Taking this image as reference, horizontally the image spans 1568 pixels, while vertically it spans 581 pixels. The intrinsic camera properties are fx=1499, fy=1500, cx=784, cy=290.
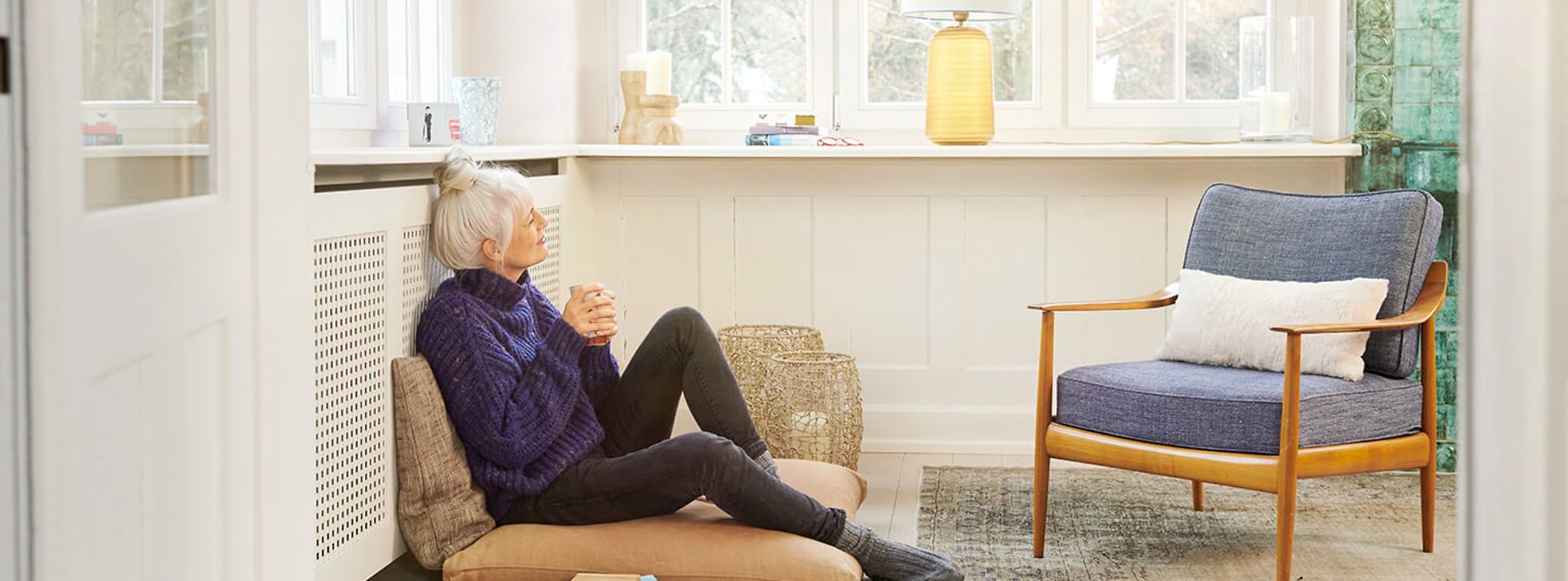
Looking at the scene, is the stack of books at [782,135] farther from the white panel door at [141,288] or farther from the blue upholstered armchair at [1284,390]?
the white panel door at [141,288]

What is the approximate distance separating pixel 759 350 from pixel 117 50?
2595 millimetres

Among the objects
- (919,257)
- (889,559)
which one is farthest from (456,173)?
(919,257)

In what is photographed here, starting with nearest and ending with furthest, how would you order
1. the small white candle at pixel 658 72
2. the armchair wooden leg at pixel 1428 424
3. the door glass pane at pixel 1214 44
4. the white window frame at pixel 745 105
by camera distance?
the armchair wooden leg at pixel 1428 424 < the small white candle at pixel 658 72 < the door glass pane at pixel 1214 44 < the white window frame at pixel 745 105

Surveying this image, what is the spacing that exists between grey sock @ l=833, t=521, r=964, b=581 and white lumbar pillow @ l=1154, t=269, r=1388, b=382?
82 centimetres

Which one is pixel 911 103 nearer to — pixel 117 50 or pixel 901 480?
pixel 901 480

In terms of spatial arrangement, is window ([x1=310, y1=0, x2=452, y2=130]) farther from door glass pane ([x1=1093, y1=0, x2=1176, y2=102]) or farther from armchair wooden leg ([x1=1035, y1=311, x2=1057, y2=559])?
door glass pane ([x1=1093, y1=0, x2=1176, y2=102])

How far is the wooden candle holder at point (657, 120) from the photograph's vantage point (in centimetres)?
406

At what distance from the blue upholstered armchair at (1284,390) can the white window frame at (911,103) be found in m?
0.86

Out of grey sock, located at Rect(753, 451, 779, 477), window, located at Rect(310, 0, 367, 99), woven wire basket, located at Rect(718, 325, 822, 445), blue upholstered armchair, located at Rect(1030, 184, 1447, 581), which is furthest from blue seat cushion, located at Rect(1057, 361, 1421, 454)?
window, located at Rect(310, 0, 367, 99)

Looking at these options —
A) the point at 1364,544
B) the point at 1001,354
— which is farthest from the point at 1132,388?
the point at 1001,354

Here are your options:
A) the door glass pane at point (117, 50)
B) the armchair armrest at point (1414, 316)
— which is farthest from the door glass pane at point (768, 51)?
the door glass pane at point (117, 50)

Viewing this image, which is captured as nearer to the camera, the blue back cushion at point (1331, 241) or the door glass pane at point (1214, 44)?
the blue back cushion at point (1331, 241)

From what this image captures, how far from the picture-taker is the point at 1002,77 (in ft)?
13.9

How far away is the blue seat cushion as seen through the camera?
2.82 m
